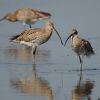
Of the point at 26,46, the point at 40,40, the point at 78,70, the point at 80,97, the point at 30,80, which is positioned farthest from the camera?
the point at 26,46

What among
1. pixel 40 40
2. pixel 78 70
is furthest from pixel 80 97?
pixel 40 40

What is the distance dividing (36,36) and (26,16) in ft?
24.4

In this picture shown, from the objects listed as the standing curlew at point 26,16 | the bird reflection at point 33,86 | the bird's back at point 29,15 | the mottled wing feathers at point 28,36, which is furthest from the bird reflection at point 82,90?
the standing curlew at point 26,16

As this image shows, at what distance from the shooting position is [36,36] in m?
17.6

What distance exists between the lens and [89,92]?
12281 millimetres

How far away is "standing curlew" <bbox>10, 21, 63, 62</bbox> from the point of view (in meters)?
17.4

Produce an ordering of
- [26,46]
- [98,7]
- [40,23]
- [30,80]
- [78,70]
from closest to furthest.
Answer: [30,80] → [78,70] → [26,46] → [40,23] → [98,7]

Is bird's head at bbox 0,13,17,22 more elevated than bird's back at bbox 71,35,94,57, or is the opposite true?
bird's head at bbox 0,13,17,22

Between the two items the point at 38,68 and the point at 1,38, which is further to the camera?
the point at 1,38

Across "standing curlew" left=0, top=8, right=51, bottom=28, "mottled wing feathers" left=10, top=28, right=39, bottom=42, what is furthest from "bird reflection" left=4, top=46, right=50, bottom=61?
"standing curlew" left=0, top=8, right=51, bottom=28

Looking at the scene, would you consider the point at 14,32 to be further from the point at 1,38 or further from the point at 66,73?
the point at 66,73

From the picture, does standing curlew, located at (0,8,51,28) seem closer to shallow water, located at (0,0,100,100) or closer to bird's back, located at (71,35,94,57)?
shallow water, located at (0,0,100,100)

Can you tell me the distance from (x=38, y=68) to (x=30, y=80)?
5.57 feet

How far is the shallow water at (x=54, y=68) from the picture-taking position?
12227 millimetres
